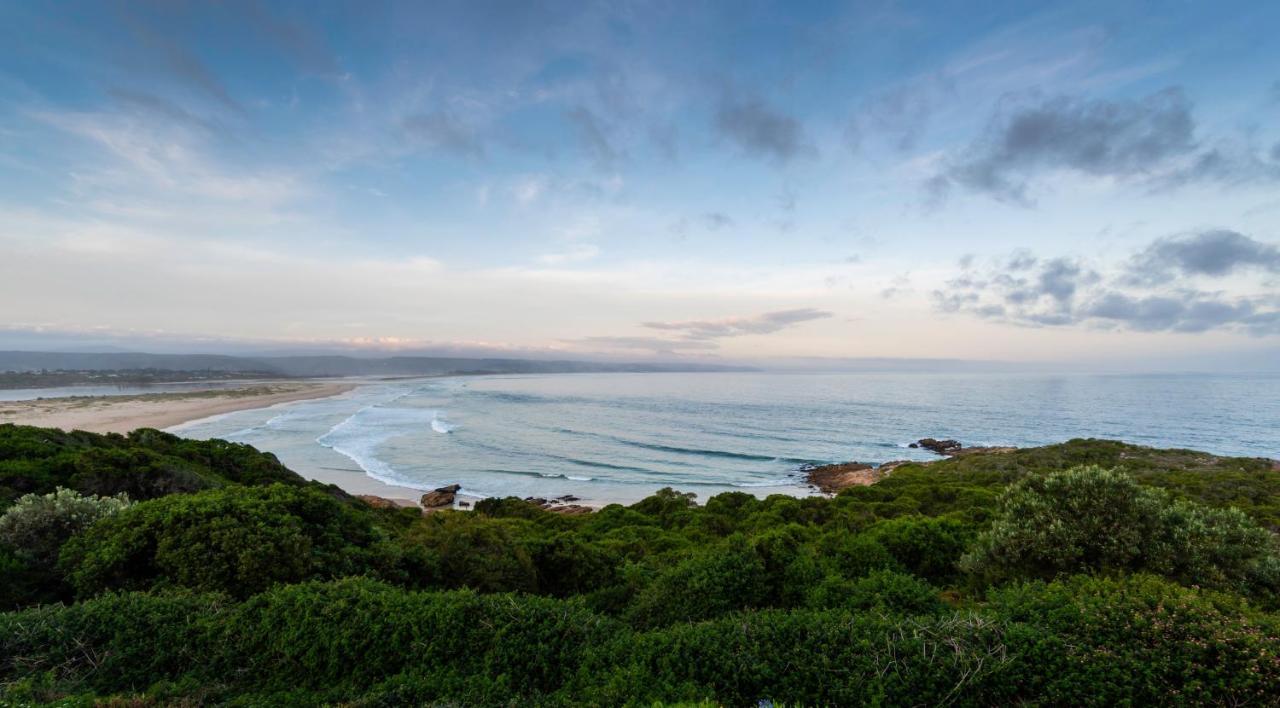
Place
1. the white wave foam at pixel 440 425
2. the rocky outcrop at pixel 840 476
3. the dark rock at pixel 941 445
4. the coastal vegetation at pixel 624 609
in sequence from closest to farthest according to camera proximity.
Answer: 1. the coastal vegetation at pixel 624 609
2. the rocky outcrop at pixel 840 476
3. the dark rock at pixel 941 445
4. the white wave foam at pixel 440 425

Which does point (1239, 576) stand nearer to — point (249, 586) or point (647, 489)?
point (249, 586)

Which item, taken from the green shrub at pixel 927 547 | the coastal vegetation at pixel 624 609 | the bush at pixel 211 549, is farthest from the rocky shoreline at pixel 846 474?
the bush at pixel 211 549

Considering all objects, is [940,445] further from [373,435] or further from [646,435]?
[373,435]

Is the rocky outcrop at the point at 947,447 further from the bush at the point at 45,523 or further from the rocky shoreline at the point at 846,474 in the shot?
the bush at the point at 45,523

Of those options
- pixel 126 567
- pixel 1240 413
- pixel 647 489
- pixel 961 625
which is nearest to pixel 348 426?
pixel 647 489

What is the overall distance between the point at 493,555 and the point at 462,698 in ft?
13.8

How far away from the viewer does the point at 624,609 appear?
7.58 metres

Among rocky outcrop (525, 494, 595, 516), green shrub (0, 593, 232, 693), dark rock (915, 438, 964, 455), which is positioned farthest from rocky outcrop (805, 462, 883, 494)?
green shrub (0, 593, 232, 693)

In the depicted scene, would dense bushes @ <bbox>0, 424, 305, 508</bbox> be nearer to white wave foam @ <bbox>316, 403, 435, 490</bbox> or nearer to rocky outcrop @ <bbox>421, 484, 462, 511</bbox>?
rocky outcrop @ <bbox>421, 484, 462, 511</bbox>

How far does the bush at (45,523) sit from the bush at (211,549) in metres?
0.50

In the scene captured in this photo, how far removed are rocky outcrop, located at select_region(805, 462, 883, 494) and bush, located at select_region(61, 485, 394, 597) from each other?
26.3 metres

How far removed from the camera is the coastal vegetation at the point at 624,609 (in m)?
4.46

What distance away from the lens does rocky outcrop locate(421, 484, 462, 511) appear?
942 inches

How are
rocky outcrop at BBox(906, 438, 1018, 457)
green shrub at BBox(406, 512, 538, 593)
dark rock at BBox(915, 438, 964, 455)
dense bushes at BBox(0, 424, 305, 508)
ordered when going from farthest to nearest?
dark rock at BBox(915, 438, 964, 455) < rocky outcrop at BBox(906, 438, 1018, 457) < dense bushes at BBox(0, 424, 305, 508) < green shrub at BBox(406, 512, 538, 593)
